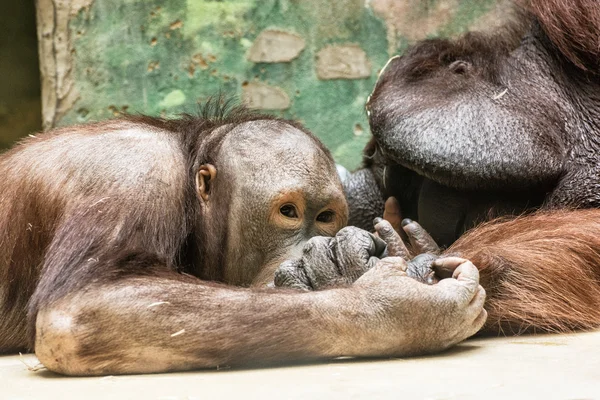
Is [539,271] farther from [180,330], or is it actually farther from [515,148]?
[180,330]

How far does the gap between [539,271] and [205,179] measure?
1110 mm

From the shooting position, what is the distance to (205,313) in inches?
88.7

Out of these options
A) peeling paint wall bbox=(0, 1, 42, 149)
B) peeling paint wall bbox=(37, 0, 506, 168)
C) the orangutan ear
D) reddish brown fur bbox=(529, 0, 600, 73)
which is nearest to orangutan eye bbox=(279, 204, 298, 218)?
the orangutan ear

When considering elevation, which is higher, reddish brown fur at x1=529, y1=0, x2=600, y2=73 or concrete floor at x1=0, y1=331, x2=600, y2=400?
reddish brown fur at x1=529, y1=0, x2=600, y2=73

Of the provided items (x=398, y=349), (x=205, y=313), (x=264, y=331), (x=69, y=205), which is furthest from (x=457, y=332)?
(x=69, y=205)

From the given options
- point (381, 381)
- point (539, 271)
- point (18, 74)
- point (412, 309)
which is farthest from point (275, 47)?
point (381, 381)

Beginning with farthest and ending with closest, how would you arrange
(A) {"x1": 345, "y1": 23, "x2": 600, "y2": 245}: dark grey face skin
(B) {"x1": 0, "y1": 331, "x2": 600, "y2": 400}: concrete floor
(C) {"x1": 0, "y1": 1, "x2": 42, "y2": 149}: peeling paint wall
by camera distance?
1. (C) {"x1": 0, "y1": 1, "x2": 42, "y2": 149}: peeling paint wall
2. (A) {"x1": 345, "y1": 23, "x2": 600, "y2": 245}: dark grey face skin
3. (B) {"x1": 0, "y1": 331, "x2": 600, "y2": 400}: concrete floor

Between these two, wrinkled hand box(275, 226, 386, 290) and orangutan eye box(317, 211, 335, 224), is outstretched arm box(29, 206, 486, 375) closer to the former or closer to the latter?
wrinkled hand box(275, 226, 386, 290)

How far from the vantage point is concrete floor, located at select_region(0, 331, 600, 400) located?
188cm

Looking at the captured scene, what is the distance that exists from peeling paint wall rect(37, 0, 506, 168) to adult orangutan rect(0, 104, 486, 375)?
170 centimetres

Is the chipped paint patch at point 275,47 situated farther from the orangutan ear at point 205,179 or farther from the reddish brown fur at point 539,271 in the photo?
the reddish brown fur at point 539,271

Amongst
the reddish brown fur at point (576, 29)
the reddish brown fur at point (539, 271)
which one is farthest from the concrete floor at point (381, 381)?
the reddish brown fur at point (576, 29)

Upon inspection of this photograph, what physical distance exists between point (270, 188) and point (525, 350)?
0.96m

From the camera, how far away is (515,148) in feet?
10.3
